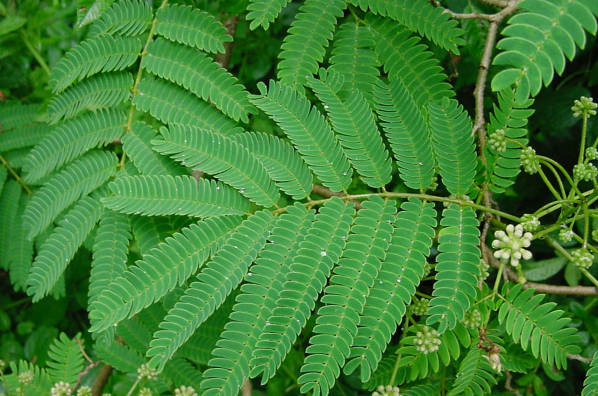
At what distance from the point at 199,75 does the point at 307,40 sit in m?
0.45

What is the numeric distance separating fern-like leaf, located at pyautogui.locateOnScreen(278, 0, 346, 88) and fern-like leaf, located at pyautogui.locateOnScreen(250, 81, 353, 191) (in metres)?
0.16

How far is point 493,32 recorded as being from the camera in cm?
202

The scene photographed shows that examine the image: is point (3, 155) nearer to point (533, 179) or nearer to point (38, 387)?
point (38, 387)

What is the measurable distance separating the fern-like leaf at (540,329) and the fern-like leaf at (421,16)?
101 cm

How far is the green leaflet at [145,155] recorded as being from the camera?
187 cm

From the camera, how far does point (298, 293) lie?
150cm

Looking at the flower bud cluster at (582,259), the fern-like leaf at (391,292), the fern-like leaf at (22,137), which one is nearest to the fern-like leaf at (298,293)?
the fern-like leaf at (391,292)

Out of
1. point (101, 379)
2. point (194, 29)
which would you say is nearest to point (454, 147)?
point (194, 29)

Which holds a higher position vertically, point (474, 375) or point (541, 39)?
point (541, 39)

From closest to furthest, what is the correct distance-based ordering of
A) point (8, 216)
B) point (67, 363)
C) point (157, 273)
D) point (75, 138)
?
point (157, 273) < point (75, 138) < point (67, 363) < point (8, 216)

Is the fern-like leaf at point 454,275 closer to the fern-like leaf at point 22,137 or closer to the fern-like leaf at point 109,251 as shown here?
the fern-like leaf at point 109,251

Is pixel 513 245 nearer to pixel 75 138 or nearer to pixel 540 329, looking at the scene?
pixel 540 329

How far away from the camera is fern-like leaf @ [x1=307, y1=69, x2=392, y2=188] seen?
1.75 meters

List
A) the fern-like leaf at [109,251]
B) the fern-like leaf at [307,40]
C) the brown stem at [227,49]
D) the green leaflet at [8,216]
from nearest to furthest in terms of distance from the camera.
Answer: the fern-like leaf at [109,251] → the fern-like leaf at [307,40] → the brown stem at [227,49] → the green leaflet at [8,216]
